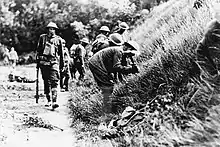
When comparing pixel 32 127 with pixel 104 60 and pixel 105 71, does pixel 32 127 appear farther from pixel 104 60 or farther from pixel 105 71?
pixel 104 60

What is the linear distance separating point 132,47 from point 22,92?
613 cm

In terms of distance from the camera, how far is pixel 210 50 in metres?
4.36

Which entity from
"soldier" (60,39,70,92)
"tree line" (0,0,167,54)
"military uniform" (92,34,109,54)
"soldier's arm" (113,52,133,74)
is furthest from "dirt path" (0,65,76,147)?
"tree line" (0,0,167,54)

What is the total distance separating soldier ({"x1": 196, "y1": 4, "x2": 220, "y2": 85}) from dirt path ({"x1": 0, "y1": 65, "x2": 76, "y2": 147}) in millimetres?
2210

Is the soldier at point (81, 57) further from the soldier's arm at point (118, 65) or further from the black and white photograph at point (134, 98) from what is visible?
the soldier's arm at point (118, 65)

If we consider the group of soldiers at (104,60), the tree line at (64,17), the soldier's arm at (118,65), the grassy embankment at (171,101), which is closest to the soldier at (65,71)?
the group of soldiers at (104,60)

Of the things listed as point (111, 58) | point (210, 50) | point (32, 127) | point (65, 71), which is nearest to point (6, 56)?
point (65, 71)

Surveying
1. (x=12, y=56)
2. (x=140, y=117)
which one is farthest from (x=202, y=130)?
(x=12, y=56)

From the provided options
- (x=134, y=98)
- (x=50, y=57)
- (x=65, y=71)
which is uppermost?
(x=50, y=57)

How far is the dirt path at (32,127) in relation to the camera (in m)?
5.44

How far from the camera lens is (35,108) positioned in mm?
8078

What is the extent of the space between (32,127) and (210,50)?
11.0 feet

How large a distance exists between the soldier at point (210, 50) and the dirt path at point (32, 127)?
2210 millimetres

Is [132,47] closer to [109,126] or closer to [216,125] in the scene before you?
[109,126]
